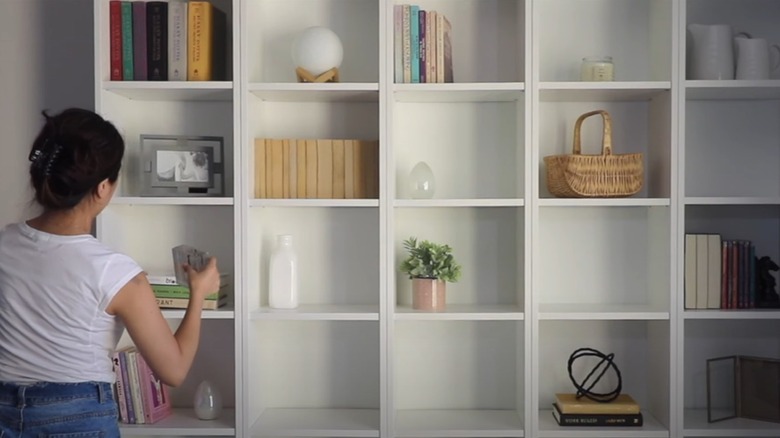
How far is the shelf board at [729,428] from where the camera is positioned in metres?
2.61

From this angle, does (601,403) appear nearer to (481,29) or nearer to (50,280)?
(481,29)

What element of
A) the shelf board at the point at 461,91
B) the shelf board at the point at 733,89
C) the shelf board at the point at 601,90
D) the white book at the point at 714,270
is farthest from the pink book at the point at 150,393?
the shelf board at the point at 733,89

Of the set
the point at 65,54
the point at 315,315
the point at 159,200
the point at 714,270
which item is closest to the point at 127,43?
the point at 65,54

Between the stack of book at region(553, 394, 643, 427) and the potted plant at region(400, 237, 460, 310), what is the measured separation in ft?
1.73

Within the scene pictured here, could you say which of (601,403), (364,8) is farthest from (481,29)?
(601,403)

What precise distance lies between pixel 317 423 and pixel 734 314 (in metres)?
1.38

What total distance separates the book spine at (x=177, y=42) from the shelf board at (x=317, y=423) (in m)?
1.16

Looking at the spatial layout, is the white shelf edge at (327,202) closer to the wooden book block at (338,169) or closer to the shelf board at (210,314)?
the wooden book block at (338,169)

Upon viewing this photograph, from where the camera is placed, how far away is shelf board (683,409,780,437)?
8.56 feet

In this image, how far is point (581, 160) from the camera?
261cm

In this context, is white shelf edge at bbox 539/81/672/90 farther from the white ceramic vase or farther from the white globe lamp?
the white ceramic vase

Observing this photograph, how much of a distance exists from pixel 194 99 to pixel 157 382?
0.96 meters

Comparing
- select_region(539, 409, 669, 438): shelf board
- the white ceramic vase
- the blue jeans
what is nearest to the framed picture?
the white ceramic vase

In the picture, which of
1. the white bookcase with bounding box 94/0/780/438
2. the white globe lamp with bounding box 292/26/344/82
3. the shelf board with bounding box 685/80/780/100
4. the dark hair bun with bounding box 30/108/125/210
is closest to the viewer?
the dark hair bun with bounding box 30/108/125/210
